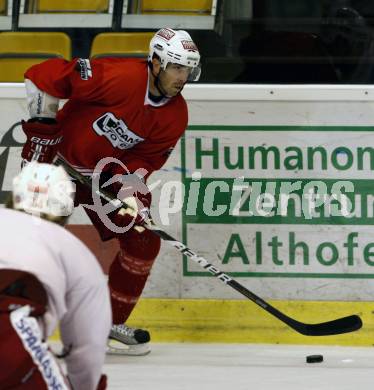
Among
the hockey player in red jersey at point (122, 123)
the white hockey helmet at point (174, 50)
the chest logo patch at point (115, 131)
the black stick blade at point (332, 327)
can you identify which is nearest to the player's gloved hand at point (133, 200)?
the hockey player in red jersey at point (122, 123)

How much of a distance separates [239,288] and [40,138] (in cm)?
93

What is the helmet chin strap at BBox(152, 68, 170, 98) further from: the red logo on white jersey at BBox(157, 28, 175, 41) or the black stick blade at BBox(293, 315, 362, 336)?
the black stick blade at BBox(293, 315, 362, 336)

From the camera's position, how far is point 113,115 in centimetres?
480

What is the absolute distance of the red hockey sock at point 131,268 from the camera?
4.86 metres

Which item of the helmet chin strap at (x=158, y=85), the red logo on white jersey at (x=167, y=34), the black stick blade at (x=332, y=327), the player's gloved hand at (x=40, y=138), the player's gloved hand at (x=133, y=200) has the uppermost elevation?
the red logo on white jersey at (x=167, y=34)

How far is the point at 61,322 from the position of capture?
9.54ft

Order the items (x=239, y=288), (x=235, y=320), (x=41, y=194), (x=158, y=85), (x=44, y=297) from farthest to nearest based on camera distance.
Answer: (x=235, y=320), (x=239, y=288), (x=158, y=85), (x=41, y=194), (x=44, y=297)

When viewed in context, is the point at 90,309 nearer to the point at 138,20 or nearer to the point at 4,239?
the point at 4,239

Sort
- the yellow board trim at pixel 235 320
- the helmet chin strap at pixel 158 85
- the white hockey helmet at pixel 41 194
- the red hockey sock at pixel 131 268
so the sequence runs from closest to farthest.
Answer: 1. the white hockey helmet at pixel 41 194
2. the helmet chin strap at pixel 158 85
3. the red hockey sock at pixel 131 268
4. the yellow board trim at pixel 235 320

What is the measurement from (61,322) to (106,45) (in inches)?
105

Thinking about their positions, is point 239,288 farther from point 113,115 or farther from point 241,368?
point 113,115

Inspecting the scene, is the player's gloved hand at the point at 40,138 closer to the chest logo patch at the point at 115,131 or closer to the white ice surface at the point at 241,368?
the chest logo patch at the point at 115,131

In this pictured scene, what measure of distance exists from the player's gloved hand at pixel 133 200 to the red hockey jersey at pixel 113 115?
5 cm

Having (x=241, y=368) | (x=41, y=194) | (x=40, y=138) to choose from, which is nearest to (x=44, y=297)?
(x=41, y=194)
